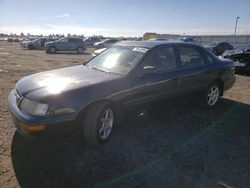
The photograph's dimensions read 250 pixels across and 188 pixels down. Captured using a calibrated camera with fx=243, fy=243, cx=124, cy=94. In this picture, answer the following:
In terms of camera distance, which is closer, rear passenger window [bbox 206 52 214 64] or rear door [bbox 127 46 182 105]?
rear door [bbox 127 46 182 105]

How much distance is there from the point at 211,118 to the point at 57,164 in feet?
11.1

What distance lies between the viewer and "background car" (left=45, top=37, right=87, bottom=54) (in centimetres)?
2412

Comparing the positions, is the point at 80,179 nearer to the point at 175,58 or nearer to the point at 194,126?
the point at 194,126

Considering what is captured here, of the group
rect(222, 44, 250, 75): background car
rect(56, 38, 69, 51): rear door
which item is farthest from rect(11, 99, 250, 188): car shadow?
rect(56, 38, 69, 51): rear door

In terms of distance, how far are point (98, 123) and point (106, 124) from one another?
26 cm

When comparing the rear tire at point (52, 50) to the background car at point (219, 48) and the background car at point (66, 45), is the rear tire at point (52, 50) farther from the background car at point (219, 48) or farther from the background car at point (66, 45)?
the background car at point (219, 48)

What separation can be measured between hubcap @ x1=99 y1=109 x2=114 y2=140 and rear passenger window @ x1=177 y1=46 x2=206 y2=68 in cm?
191

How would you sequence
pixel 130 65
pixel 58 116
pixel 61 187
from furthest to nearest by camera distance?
pixel 130 65 → pixel 58 116 → pixel 61 187

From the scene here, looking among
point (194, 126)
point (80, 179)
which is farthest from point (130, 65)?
point (80, 179)

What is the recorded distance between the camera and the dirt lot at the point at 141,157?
2.92m

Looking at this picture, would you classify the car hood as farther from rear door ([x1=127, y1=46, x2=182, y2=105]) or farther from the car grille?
rear door ([x1=127, y1=46, x2=182, y2=105])

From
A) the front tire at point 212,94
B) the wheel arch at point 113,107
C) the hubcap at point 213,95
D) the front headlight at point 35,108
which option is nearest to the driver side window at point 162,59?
the wheel arch at point 113,107

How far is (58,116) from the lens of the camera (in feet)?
10.3

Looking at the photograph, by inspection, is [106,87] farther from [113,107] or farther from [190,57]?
[190,57]
